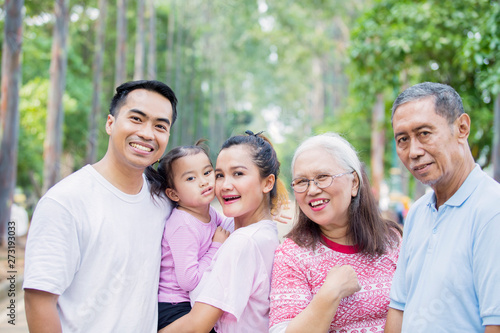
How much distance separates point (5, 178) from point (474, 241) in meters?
11.1

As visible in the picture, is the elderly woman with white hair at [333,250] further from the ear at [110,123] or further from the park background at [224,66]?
the ear at [110,123]

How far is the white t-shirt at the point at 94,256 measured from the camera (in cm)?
219

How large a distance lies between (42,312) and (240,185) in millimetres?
1095

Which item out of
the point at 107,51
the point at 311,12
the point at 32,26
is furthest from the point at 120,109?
the point at 107,51

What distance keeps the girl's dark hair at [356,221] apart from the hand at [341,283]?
221 mm

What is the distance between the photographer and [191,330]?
2.31 metres

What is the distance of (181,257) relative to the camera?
8.69 ft

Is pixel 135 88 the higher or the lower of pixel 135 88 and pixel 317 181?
the higher

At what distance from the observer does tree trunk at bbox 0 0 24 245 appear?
415 inches

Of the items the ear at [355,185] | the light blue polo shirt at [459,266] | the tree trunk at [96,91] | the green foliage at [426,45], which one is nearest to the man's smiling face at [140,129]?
the ear at [355,185]

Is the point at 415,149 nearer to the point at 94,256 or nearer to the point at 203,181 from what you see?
the point at 203,181

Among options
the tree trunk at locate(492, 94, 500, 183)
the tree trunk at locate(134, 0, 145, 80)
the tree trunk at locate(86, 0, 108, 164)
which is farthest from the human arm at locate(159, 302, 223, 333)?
the tree trunk at locate(134, 0, 145, 80)

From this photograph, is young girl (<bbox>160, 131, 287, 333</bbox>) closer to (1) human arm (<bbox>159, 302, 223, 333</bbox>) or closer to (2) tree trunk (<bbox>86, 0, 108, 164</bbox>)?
(1) human arm (<bbox>159, 302, 223, 333</bbox>)

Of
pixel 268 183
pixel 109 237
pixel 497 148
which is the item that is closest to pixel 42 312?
pixel 109 237
